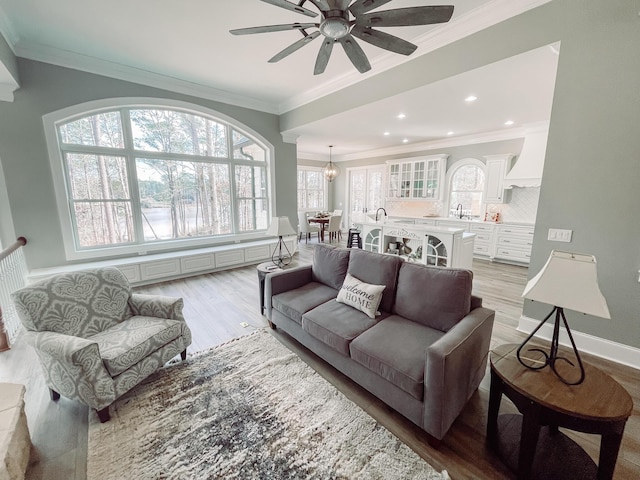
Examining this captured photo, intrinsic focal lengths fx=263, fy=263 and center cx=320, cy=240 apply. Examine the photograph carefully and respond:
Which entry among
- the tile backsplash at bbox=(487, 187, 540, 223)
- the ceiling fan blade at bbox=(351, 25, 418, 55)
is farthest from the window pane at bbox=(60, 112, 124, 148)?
the tile backsplash at bbox=(487, 187, 540, 223)

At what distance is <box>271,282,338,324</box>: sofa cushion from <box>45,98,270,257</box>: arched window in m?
3.19

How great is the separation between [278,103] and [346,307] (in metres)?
4.73

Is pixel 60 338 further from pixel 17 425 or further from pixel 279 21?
pixel 279 21

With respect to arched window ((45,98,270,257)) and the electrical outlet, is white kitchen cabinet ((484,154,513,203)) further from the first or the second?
arched window ((45,98,270,257))

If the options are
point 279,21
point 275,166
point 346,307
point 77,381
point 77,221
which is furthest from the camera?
point 275,166

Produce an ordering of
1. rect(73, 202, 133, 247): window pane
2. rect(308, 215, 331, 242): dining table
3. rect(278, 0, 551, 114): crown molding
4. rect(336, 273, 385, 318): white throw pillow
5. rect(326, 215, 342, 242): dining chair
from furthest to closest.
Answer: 1. rect(308, 215, 331, 242): dining table
2. rect(326, 215, 342, 242): dining chair
3. rect(73, 202, 133, 247): window pane
4. rect(278, 0, 551, 114): crown molding
5. rect(336, 273, 385, 318): white throw pillow

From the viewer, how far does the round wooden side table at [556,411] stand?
1.15 metres

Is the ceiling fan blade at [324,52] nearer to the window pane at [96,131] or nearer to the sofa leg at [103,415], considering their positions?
the sofa leg at [103,415]

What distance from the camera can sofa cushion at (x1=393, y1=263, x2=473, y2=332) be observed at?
192cm

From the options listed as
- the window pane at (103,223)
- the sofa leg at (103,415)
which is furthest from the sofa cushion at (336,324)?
the window pane at (103,223)

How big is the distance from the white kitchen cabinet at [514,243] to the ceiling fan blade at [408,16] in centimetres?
496

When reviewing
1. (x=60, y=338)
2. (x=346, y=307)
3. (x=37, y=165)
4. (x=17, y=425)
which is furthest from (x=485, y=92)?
(x=37, y=165)

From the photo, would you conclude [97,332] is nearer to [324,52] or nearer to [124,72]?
[324,52]

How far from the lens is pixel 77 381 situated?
1667 mm
